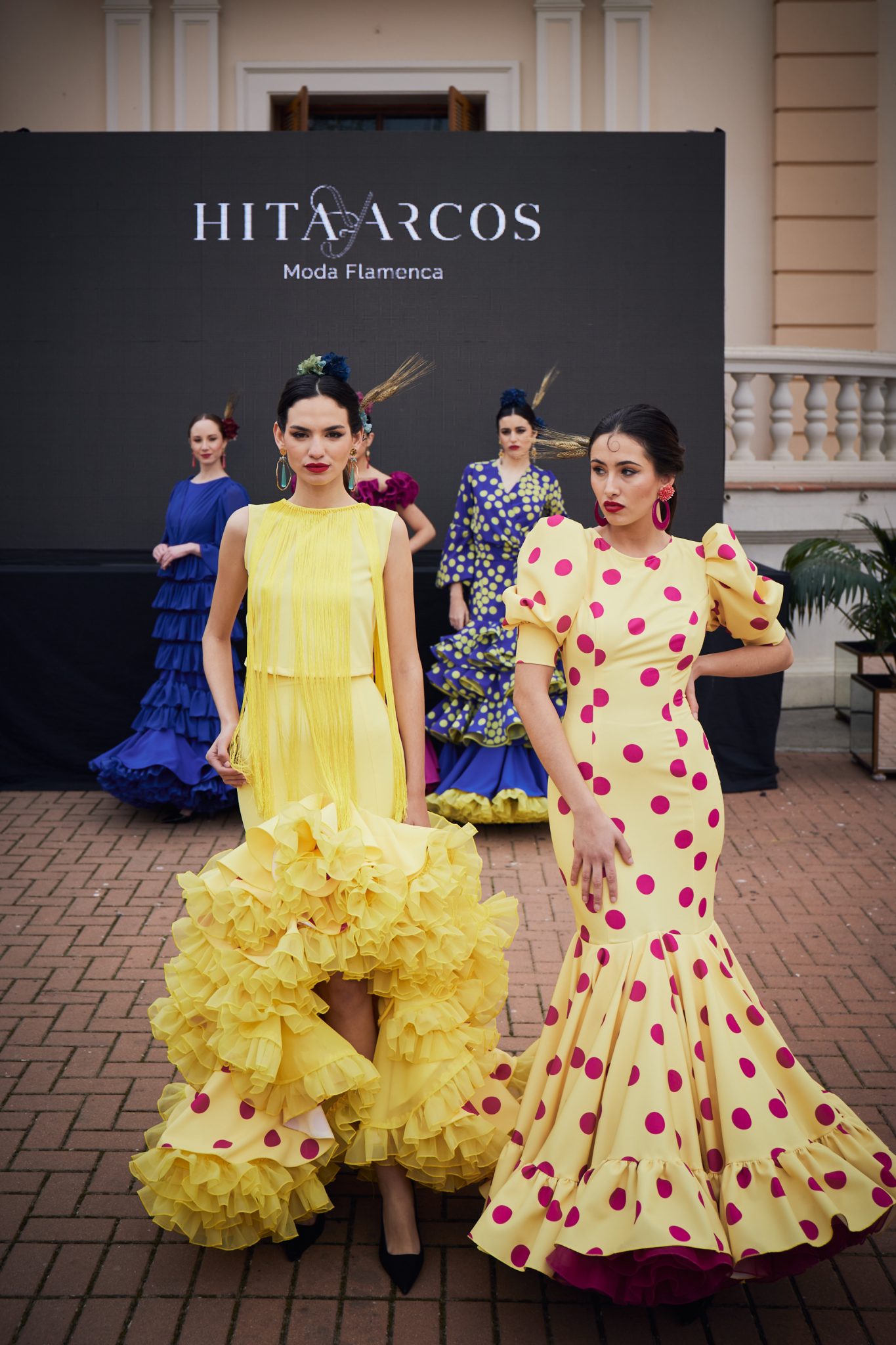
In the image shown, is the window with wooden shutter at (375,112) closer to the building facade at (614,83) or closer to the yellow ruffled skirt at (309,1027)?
the building facade at (614,83)

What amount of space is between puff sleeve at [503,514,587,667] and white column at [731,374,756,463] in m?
6.75

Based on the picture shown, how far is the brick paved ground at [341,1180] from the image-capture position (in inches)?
109

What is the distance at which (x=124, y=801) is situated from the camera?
6.78m

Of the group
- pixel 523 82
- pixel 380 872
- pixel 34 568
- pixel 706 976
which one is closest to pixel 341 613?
pixel 380 872

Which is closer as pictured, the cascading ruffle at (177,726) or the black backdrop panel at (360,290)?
the cascading ruffle at (177,726)

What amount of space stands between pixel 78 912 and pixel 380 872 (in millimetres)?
2846

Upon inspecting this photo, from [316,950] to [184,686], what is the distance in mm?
4063

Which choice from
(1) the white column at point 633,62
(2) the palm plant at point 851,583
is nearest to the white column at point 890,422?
(2) the palm plant at point 851,583

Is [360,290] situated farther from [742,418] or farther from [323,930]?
[323,930]

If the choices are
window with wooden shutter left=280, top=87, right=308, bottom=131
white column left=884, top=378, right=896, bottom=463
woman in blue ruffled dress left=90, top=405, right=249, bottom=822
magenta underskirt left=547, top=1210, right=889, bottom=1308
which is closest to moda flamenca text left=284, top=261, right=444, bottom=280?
woman in blue ruffled dress left=90, top=405, right=249, bottom=822

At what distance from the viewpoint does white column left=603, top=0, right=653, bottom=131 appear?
10508 mm

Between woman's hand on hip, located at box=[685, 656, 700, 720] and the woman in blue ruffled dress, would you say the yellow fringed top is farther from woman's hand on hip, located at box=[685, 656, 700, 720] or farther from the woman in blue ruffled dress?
the woman in blue ruffled dress

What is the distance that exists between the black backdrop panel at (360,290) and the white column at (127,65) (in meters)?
2.94

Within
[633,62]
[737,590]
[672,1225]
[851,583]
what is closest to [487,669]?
[851,583]
